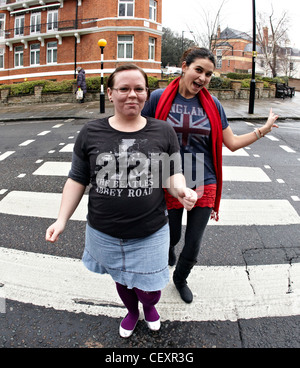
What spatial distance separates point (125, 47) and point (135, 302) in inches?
1140

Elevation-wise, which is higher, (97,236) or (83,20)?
(83,20)

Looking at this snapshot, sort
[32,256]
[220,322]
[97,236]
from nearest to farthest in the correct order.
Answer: [97,236] < [220,322] < [32,256]

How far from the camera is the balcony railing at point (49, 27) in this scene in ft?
95.7

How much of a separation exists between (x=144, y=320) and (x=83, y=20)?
31235 millimetres

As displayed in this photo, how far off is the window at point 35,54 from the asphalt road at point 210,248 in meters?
27.8

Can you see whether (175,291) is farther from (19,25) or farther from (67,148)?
(19,25)

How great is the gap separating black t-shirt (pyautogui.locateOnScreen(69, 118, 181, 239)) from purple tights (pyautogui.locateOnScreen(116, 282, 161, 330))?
18.5 inches

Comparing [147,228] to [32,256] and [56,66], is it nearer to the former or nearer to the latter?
[32,256]

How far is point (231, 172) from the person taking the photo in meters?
6.46

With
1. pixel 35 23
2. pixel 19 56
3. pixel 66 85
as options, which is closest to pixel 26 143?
pixel 66 85

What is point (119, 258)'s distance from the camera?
7.07 ft

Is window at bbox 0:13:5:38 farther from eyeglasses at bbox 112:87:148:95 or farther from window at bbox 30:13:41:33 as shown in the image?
eyeglasses at bbox 112:87:148:95

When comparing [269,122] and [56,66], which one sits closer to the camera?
[269,122]

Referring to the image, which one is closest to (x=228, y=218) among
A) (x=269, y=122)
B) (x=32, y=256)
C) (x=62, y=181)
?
(x=269, y=122)
